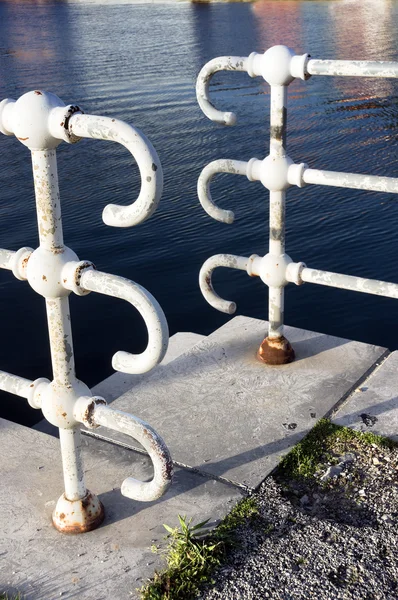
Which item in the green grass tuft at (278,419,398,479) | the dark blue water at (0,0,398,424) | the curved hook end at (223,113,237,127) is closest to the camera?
the green grass tuft at (278,419,398,479)

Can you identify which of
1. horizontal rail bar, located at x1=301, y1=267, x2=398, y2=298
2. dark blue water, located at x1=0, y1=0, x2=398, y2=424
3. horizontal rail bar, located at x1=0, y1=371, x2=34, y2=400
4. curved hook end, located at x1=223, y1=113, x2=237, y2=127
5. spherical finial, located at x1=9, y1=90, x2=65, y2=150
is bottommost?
dark blue water, located at x1=0, y1=0, x2=398, y2=424

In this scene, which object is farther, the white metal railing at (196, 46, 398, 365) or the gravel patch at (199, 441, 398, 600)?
the white metal railing at (196, 46, 398, 365)

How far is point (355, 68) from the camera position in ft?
11.8

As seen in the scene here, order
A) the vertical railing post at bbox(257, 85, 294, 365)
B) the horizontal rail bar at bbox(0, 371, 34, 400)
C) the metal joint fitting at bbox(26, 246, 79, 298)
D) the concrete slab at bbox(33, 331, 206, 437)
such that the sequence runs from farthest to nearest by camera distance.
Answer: the concrete slab at bbox(33, 331, 206, 437) → the vertical railing post at bbox(257, 85, 294, 365) → the horizontal rail bar at bbox(0, 371, 34, 400) → the metal joint fitting at bbox(26, 246, 79, 298)

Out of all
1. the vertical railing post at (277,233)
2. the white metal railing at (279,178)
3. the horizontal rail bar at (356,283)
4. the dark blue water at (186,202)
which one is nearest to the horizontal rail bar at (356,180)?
the white metal railing at (279,178)

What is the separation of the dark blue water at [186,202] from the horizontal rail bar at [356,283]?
2449mm

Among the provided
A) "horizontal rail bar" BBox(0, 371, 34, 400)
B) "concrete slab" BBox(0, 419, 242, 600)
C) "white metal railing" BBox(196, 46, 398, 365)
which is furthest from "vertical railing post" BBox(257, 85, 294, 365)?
"horizontal rail bar" BBox(0, 371, 34, 400)

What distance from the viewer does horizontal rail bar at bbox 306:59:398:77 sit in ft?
11.5

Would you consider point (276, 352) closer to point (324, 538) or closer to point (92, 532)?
point (324, 538)

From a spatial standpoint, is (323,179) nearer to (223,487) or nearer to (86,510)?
(223,487)

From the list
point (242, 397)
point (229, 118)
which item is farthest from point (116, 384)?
point (229, 118)

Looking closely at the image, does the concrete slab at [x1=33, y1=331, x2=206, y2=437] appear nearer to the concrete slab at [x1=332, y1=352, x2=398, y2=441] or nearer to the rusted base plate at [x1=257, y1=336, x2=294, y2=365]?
the rusted base plate at [x1=257, y1=336, x2=294, y2=365]

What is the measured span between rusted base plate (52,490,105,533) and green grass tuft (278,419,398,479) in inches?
34.5

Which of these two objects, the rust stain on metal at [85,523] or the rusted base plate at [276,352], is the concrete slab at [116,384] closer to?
the rusted base plate at [276,352]
